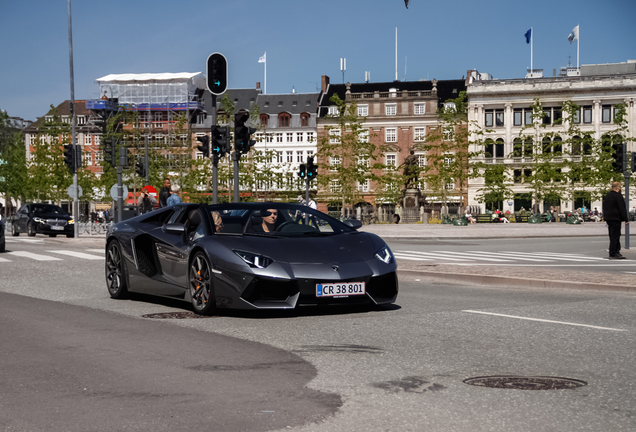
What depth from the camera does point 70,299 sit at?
10578mm

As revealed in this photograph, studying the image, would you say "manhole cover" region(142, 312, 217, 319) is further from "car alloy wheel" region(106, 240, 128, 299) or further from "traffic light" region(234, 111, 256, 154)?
"traffic light" region(234, 111, 256, 154)

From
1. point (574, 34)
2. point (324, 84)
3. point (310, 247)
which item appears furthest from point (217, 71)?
point (324, 84)

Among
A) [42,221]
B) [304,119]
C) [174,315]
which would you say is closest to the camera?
[174,315]

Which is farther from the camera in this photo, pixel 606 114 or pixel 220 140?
pixel 606 114

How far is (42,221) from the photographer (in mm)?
36000

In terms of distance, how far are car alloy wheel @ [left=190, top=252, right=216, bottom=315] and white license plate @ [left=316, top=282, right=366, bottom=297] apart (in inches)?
46.9

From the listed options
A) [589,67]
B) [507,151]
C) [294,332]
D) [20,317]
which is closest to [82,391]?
[294,332]

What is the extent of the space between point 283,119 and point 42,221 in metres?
68.4

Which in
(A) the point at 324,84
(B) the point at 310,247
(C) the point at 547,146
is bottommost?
(B) the point at 310,247

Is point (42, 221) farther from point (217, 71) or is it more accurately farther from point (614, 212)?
point (614, 212)

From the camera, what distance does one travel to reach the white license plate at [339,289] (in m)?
8.00

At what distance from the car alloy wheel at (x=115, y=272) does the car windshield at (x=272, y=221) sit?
1885mm

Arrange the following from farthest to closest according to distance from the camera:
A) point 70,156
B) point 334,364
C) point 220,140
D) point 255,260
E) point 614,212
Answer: point 70,156
point 220,140
point 614,212
point 255,260
point 334,364

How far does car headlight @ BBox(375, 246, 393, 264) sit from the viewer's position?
28.0ft
